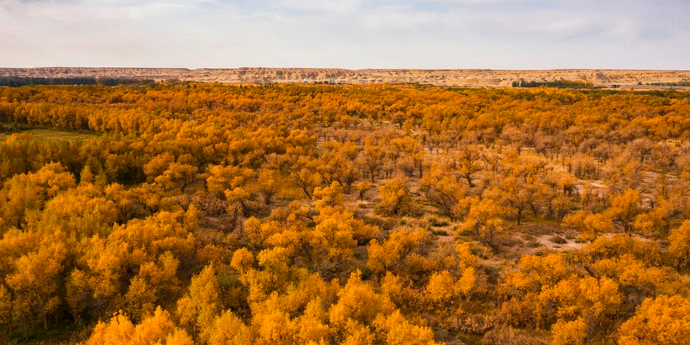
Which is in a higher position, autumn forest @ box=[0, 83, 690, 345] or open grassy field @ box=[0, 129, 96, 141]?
Result: open grassy field @ box=[0, 129, 96, 141]

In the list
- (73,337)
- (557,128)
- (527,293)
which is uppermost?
(557,128)

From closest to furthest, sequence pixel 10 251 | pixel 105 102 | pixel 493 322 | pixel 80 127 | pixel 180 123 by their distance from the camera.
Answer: pixel 493 322, pixel 10 251, pixel 180 123, pixel 80 127, pixel 105 102

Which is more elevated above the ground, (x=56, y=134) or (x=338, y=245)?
(x=56, y=134)

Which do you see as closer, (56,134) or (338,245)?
(338,245)

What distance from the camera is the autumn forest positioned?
1898 centimetres

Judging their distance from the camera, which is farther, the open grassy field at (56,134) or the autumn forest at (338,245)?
the open grassy field at (56,134)

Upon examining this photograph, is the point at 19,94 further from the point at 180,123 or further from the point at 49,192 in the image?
the point at 49,192

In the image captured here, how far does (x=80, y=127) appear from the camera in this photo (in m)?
75.0

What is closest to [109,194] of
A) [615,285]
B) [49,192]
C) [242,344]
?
[49,192]

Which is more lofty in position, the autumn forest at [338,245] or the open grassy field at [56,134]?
the open grassy field at [56,134]

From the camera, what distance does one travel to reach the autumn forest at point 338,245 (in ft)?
62.3

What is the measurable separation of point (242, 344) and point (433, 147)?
51745mm

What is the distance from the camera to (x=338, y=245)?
26094mm

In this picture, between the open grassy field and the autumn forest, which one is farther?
the open grassy field
